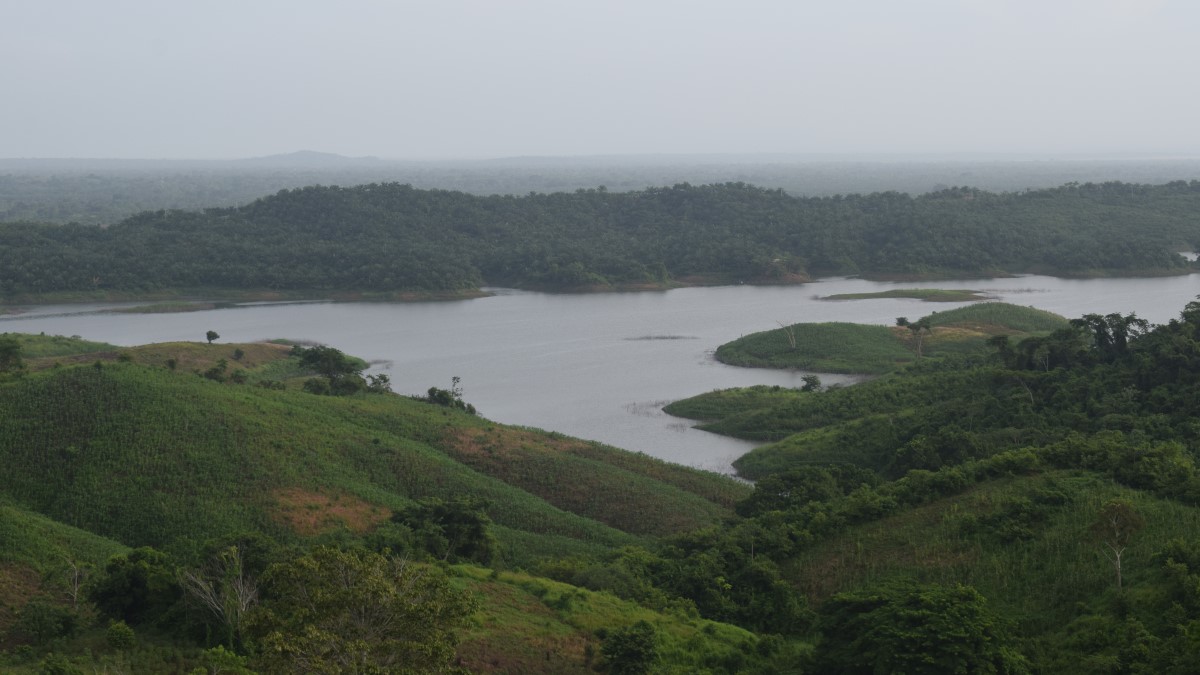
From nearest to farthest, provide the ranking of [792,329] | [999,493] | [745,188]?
1. [999,493]
2. [792,329]
3. [745,188]

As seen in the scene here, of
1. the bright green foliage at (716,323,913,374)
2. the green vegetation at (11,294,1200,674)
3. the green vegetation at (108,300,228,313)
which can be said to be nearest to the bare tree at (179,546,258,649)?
the green vegetation at (11,294,1200,674)

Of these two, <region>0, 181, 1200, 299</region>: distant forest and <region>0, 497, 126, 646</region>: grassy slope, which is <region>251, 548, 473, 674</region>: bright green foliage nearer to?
<region>0, 497, 126, 646</region>: grassy slope

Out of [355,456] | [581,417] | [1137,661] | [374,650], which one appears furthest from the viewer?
[581,417]

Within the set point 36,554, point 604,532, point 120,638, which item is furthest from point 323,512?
point 120,638

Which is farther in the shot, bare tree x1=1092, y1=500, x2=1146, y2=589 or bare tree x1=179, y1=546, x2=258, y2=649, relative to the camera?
bare tree x1=1092, y1=500, x2=1146, y2=589

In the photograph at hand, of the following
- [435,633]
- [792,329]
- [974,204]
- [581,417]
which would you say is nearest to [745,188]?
[974,204]

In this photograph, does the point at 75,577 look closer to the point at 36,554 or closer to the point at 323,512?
the point at 36,554

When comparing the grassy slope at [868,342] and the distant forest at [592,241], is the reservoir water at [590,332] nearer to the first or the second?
the grassy slope at [868,342]

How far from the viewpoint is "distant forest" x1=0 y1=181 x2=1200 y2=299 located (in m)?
77.6

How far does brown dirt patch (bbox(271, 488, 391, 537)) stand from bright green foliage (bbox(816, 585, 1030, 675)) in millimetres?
11792

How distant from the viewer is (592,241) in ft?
305

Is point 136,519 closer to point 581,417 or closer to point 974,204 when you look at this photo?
point 581,417

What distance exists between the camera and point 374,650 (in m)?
11.5

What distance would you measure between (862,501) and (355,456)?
13195 mm
